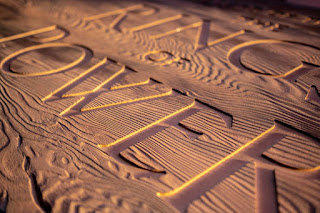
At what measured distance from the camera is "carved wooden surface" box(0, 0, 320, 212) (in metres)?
1.42

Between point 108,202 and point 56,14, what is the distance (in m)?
3.46

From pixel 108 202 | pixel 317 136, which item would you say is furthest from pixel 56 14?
pixel 317 136

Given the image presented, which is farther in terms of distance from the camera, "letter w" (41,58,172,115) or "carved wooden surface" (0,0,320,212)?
"letter w" (41,58,172,115)

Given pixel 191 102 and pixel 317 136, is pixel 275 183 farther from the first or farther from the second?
pixel 191 102

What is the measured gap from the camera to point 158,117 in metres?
1.98

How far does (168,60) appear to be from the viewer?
9.27 feet

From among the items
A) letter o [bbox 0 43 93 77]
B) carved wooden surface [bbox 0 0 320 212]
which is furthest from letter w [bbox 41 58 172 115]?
letter o [bbox 0 43 93 77]

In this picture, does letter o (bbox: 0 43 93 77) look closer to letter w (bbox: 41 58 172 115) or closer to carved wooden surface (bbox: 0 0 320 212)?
carved wooden surface (bbox: 0 0 320 212)

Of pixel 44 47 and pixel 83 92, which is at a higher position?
pixel 44 47

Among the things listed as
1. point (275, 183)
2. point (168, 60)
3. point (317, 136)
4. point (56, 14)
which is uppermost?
point (56, 14)

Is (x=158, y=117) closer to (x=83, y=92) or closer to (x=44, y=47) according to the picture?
(x=83, y=92)

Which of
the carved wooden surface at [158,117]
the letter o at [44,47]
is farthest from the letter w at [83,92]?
the letter o at [44,47]

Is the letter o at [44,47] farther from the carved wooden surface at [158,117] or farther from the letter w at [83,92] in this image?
the letter w at [83,92]

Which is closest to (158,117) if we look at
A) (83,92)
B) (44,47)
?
(83,92)
